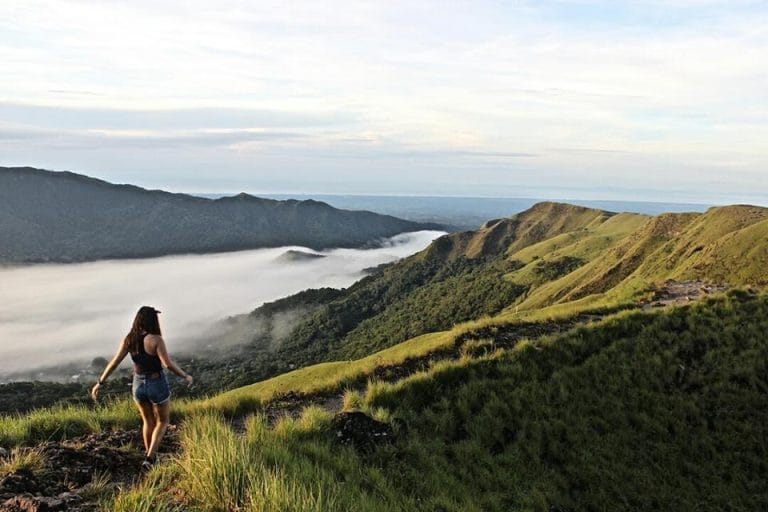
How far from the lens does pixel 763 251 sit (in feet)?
148

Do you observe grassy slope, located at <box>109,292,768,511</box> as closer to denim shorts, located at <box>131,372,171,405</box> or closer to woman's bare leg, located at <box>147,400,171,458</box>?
woman's bare leg, located at <box>147,400,171,458</box>

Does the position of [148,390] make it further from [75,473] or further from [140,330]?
[75,473]

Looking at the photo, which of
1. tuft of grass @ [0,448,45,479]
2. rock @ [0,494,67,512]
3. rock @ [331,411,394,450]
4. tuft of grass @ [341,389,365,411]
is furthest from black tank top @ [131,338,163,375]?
tuft of grass @ [341,389,365,411]

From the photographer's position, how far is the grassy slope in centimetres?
705

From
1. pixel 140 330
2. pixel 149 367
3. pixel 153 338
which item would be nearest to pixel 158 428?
pixel 149 367

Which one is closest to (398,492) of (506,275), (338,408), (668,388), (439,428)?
(439,428)

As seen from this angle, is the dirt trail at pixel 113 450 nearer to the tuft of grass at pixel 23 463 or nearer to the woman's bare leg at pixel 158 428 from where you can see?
the tuft of grass at pixel 23 463

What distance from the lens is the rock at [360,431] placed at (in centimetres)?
1062

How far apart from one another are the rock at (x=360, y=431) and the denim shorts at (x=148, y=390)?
3.76 meters

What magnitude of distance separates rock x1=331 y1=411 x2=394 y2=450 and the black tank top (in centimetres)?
407

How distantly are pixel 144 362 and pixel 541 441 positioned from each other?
9.24 meters

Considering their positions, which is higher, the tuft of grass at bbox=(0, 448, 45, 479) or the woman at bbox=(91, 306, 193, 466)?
the woman at bbox=(91, 306, 193, 466)

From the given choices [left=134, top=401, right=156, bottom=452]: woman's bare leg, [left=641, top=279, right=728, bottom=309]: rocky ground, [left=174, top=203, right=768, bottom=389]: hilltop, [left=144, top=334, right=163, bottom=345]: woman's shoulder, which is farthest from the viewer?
[left=174, top=203, right=768, bottom=389]: hilltop

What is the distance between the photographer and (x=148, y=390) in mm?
8781
